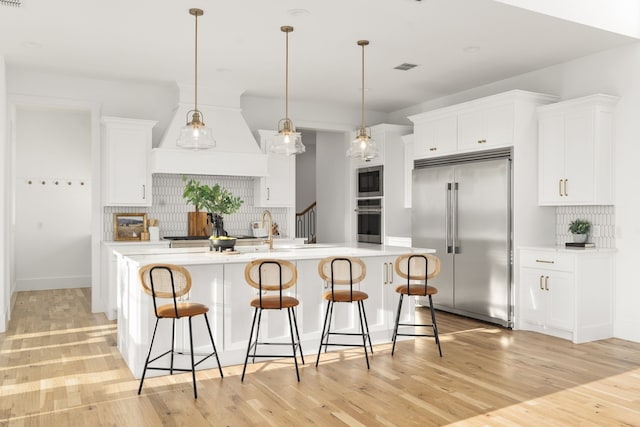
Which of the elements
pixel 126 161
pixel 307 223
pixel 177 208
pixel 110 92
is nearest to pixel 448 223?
pixel 177 208

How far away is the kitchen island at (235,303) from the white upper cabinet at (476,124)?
1.81m

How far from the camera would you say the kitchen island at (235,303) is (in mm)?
4223

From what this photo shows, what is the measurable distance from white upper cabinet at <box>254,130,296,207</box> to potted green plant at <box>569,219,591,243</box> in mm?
3680

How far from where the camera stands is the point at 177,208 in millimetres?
7340

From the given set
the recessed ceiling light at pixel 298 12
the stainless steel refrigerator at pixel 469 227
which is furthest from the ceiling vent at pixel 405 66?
the recessed ceiling light at pixel 298 12

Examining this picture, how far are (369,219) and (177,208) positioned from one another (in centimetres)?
281

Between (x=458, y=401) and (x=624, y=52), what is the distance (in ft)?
13.2

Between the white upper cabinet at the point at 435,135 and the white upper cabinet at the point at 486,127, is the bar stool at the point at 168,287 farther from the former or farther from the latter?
the white upper cabinet at the point at 435,135

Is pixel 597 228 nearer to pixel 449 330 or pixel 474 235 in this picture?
pixel 474 235

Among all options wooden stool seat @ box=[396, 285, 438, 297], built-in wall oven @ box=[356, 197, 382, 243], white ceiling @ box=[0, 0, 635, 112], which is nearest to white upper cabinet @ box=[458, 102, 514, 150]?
white ceiling @ box=[0, 0, 635, 112]

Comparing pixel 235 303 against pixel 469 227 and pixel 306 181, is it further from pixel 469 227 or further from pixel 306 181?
pixel 306 181

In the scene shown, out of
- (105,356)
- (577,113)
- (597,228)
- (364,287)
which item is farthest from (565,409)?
(105,356)

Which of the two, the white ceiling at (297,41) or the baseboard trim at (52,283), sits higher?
the white ceiling at (297,41)

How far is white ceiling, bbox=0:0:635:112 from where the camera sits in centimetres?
447
